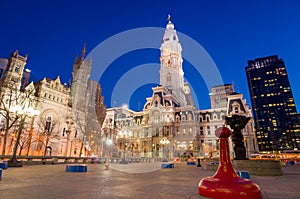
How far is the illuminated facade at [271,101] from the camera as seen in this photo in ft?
394

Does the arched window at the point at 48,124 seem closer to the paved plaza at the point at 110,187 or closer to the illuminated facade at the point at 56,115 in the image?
the illuminated facade at the point at 56,115

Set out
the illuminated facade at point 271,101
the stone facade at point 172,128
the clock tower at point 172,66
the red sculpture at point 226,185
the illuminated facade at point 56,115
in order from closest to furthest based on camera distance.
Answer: the red sculpture at point 226,185
the illuminated facade at point 56,115
the stone facade at point 172,128
the clock tower at point 172,66
the illuminated facade at point 271,101

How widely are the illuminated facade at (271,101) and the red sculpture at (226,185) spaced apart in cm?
13610

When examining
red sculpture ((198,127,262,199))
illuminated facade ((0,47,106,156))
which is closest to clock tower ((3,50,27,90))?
illuminated facade ((0,47,106,156))

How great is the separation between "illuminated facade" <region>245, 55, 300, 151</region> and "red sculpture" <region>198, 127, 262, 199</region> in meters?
136

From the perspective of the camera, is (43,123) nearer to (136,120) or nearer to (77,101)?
(77,101)

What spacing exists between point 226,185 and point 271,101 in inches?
5908

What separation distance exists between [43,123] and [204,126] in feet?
135

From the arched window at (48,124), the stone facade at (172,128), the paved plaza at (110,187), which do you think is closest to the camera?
the paved plaza at (110,187)

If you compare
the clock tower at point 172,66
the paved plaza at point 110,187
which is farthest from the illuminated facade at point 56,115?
the clock tower at point 172,66

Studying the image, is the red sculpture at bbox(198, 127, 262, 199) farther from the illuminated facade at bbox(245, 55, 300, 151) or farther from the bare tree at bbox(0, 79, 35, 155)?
the illuminated facade at bbox(245, 55, 300, 151)

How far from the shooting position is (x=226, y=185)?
3.37 metres

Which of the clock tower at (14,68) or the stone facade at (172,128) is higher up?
the clock tower at (14,68)

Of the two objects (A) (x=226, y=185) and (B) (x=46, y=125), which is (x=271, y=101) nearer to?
(B) (x=46, y=125)
